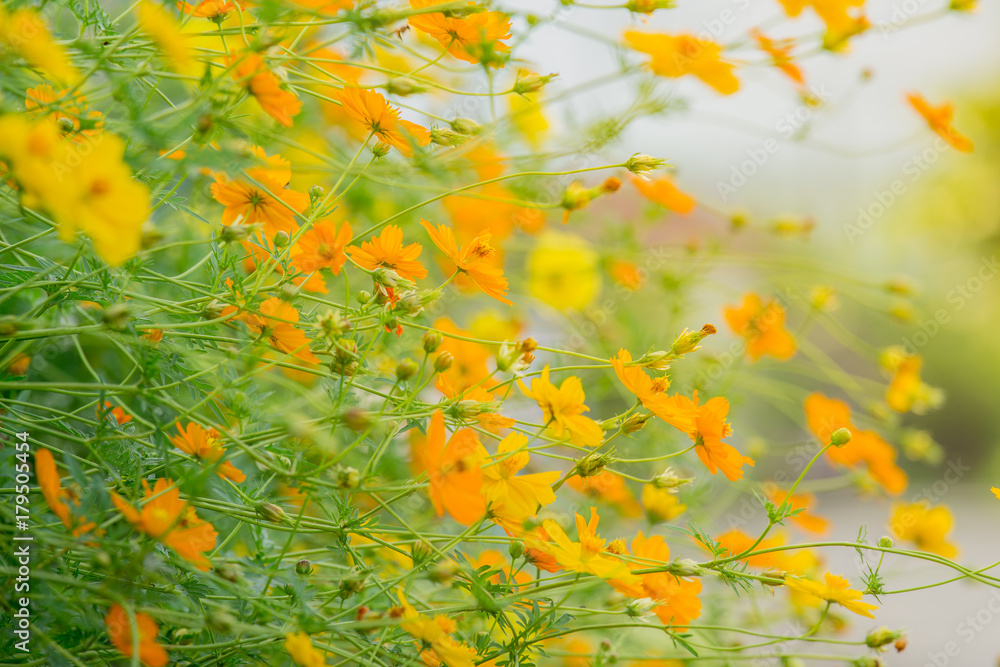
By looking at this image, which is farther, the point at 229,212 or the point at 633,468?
the point at 633,468

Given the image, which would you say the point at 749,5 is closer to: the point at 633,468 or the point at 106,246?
the point at 633,468

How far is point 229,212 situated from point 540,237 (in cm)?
58

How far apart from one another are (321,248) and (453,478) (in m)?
0.16

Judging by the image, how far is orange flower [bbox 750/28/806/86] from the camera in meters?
0.71

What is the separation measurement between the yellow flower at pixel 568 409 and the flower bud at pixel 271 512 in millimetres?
159

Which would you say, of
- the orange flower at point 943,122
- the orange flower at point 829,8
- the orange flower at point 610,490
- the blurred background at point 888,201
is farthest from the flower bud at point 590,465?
the orange flower at point 943,122

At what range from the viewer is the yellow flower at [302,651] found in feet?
1.17

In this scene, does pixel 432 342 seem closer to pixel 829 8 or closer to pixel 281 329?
pixel 281 329

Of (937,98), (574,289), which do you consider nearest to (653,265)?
(574,289)

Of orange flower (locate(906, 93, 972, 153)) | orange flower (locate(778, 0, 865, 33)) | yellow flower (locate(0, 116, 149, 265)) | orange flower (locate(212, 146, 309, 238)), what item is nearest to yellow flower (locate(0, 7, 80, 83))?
yellow flower (locate(0, 116, 149, 265))

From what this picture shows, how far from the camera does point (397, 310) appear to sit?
43 centimetres

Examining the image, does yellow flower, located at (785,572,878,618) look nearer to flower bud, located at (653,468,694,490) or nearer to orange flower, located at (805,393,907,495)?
flower bud, located at (653,468,694,490)

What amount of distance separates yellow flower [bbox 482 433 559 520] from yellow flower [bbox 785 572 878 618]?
0.18m

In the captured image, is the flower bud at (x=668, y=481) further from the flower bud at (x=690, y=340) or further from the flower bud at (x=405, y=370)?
the flower bud at (x=405, y=370)
